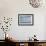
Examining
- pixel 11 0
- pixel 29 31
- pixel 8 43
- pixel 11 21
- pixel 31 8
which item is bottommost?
pixel 8 43

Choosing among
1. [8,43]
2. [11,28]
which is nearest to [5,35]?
[11,28]

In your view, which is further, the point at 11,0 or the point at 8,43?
the point at 11,0

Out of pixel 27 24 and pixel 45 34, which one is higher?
pixel 27 24

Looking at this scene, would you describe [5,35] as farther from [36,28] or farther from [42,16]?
[42,16]

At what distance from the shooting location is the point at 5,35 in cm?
411

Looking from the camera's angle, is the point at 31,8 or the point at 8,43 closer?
the point at 8,43

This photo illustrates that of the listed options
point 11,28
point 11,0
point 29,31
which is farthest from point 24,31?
point 11,0

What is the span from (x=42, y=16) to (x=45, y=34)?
0.59 meters

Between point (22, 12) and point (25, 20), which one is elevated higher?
point (22, 12)

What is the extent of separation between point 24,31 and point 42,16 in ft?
2.48

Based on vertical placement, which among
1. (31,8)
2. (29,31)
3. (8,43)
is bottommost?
(8,43)

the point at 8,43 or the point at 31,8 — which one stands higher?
→ the point at 31,8

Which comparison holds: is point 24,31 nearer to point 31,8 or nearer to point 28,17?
point 28,17

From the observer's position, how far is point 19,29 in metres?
4.18
